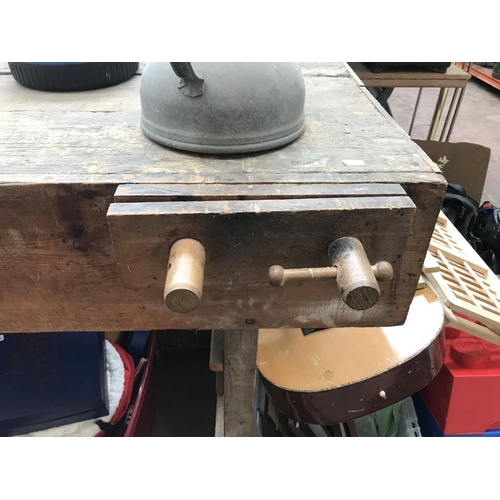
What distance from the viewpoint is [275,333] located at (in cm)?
120

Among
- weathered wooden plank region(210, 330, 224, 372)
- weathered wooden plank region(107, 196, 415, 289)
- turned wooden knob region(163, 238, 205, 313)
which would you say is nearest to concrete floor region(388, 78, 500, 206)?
weathered wooden plank region(210, 330, 224, 372)

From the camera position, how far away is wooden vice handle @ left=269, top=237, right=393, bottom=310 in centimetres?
44

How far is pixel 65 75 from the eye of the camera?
2.68ft

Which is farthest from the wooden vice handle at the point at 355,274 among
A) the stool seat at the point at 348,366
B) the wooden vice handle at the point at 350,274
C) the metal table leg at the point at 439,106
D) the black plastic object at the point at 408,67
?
the metal table leg at the point at 439,106

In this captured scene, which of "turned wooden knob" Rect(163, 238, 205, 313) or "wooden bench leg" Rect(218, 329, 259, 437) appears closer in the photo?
"turned wooden knob" Rect(163, 238, 205, 313)

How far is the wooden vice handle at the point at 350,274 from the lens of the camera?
0.44 m

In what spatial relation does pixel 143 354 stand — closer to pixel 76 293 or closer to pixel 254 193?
pixel 76 293

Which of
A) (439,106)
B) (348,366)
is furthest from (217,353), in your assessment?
(439,106)

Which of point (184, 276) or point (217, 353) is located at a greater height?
point (184, 276)

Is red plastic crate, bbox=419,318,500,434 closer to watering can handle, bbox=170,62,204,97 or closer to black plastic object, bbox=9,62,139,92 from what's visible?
watering can handle, bbox=170,62,204,97

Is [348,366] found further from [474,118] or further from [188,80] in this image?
[474,118]

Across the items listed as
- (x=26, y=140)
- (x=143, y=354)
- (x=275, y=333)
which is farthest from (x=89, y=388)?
(x=26, y=140)

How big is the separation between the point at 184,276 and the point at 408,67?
173 centimetres

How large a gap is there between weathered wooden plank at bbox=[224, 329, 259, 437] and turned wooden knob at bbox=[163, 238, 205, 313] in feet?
1.25
